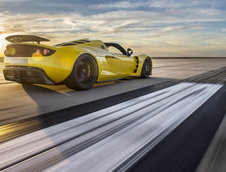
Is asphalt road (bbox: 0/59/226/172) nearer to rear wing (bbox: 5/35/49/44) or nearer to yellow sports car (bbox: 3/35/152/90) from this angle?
yellow sports car (bbox: 3/35/152/90)

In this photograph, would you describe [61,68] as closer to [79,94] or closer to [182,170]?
[79,94]

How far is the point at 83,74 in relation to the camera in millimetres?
5219

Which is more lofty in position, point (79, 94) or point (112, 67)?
point (112, 67)

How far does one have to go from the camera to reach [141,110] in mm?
3357

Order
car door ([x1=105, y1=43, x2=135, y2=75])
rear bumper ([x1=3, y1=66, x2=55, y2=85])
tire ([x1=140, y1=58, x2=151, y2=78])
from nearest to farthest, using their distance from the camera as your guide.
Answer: rear bumper ([x1=3, y1=66, x2=55, y2=85]) < car door ([x1=105, y1=43, x2=135, y2=75]) < tire ([x1=140, y1=58, x2=151, y2=78])

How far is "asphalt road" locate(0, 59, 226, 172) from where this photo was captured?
175 centimetres

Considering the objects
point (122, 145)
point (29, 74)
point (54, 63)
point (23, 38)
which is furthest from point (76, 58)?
point (122, 145)

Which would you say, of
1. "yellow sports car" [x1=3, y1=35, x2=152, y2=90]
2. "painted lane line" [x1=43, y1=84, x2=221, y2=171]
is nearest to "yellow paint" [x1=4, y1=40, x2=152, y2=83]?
"yellow sports car" [x1=3, y1=35, x2=152, y2=90]

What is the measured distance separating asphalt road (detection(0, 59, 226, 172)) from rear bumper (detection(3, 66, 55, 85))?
0.57 m

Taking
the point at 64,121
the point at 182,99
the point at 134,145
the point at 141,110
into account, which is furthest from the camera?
the point at 182,99

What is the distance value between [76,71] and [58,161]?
3.26 m

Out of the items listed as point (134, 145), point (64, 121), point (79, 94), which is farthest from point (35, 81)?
point (134, 145)

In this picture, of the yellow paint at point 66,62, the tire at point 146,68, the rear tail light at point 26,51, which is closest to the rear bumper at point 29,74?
the rear tail light at point 26,51

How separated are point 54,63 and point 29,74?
573 mm
